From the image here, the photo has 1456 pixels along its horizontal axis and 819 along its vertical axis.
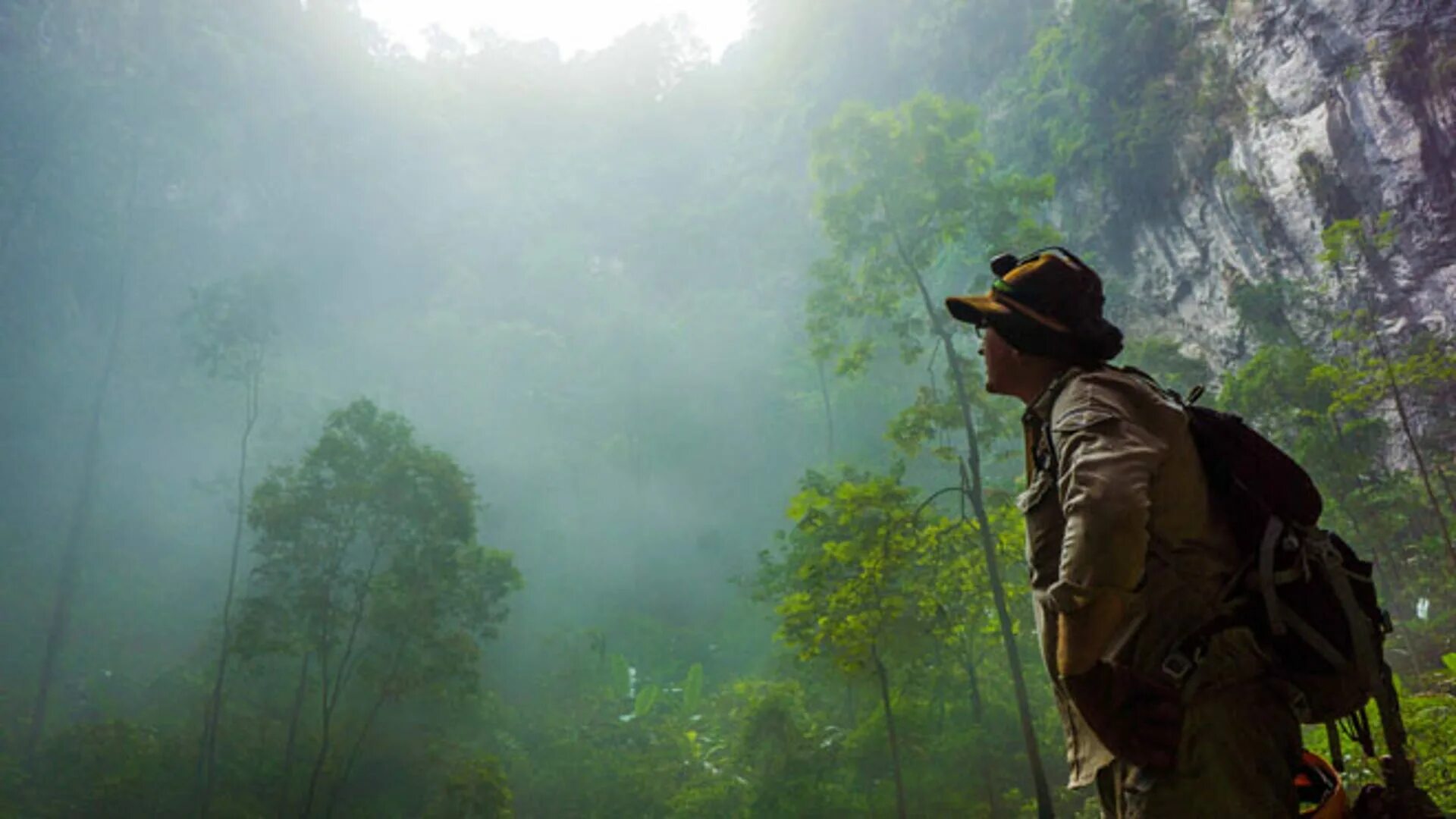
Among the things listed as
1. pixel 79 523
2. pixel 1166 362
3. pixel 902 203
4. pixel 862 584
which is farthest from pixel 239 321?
pixel 1166 362

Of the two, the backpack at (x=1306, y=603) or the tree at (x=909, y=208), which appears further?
the tree at (x=909, y=208)

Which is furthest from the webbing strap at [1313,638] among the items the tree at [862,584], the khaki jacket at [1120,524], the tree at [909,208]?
the tree at [909,208]

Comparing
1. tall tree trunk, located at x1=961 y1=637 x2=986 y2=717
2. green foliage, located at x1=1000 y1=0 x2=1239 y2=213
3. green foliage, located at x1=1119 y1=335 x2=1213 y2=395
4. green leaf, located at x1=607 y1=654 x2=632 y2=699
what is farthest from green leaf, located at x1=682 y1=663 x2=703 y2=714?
green foliage, located at x1=1000 y1=0 x2=1239 y2=213

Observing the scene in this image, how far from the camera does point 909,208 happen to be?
351 inches

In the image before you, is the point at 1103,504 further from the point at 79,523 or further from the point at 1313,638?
the point at 79,523

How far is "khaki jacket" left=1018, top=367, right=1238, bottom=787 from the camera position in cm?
128

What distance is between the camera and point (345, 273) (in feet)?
134

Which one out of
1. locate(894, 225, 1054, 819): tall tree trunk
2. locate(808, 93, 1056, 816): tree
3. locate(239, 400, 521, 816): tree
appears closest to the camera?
locate(894, 225, 1054, 819): tall tree trunk

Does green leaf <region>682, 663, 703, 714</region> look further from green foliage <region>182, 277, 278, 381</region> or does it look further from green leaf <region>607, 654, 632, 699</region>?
green foliage <region>182, 277, 278, 381</region>

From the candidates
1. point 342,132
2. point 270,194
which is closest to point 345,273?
point 270,194

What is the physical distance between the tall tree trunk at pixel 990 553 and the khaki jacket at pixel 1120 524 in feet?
20.8

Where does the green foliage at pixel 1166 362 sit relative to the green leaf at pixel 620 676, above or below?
above

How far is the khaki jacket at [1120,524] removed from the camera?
128 cm

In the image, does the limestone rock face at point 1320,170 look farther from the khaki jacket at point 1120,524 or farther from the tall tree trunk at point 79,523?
the tall tree trunk at point 79,523
